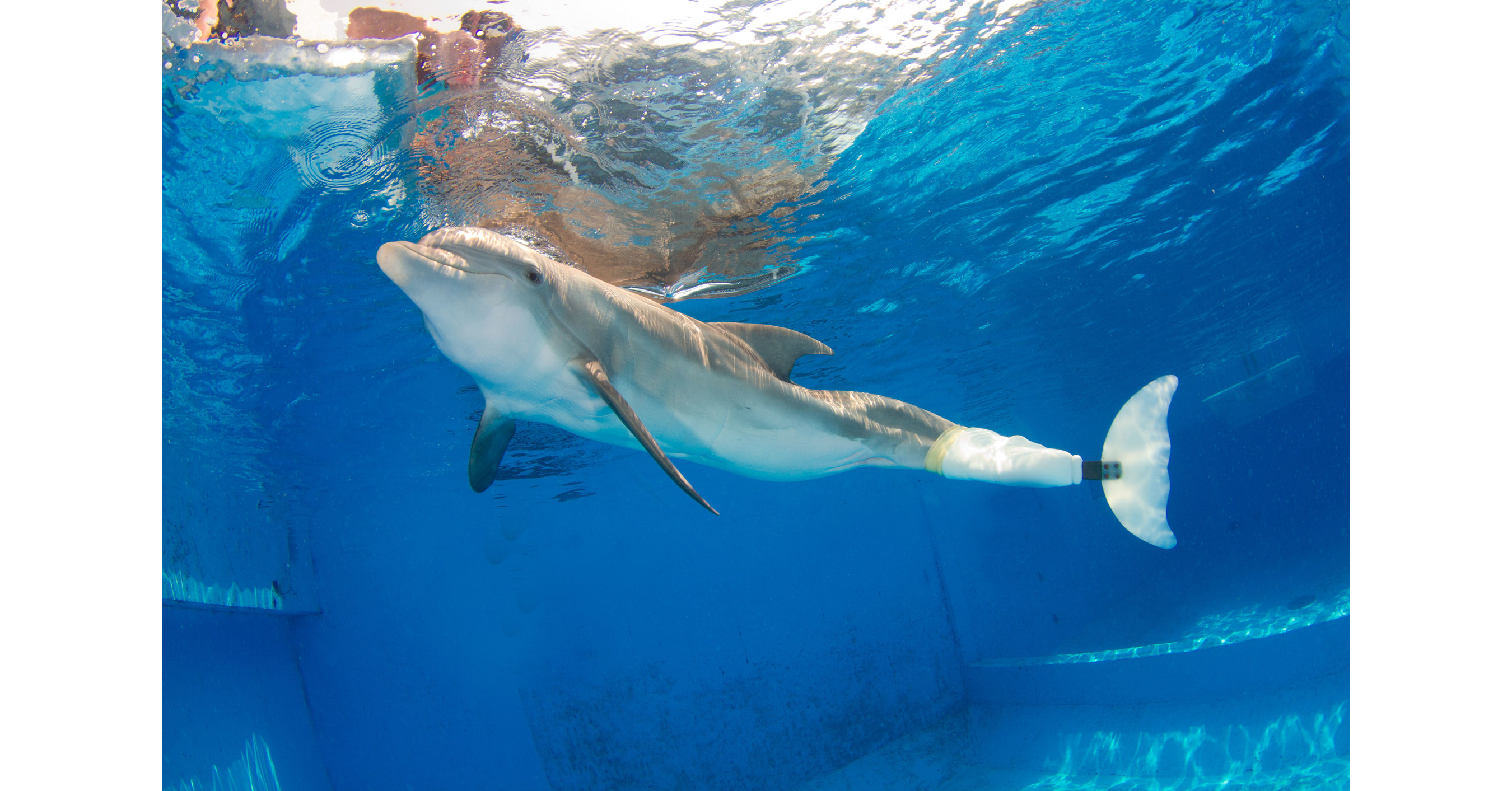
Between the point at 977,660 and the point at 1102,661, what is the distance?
12.6ft

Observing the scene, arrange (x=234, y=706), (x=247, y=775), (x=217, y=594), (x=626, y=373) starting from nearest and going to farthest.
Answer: (x=626, y=373) < (x=247, y=775) < (x=234, y=706) < (x=217, y=594)

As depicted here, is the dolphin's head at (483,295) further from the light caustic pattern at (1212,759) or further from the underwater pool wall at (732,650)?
the light caustic pattern at (1212,759)

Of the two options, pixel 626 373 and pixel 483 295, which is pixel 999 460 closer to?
pixel 626 373

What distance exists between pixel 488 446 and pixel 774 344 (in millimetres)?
2153

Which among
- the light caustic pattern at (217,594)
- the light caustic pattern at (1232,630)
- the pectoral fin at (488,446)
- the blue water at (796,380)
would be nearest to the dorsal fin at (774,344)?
the pectoral fin at (488,446)

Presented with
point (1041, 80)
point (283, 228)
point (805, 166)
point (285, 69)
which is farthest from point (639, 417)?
point (1041, 80)

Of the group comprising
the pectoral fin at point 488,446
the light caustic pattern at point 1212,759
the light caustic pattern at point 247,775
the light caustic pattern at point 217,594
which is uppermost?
the pectoral fin at point 488,446

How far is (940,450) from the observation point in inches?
187

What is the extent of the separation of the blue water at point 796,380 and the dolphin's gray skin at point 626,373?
254cm

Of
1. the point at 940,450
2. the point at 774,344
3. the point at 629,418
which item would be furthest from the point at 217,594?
the point at 940,450

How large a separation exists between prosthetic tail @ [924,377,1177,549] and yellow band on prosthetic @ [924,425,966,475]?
0.37 metres

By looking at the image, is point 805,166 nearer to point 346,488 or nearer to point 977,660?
point 977,660

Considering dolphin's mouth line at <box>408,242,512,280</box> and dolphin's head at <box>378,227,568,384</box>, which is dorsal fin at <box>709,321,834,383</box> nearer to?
dolphin's head at <box>378,227,568,384</box>

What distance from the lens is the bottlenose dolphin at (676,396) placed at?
137 inches
